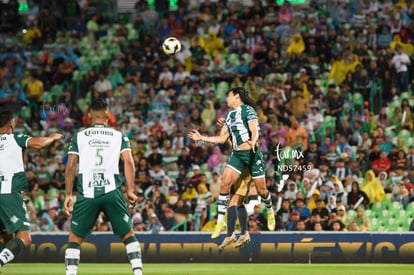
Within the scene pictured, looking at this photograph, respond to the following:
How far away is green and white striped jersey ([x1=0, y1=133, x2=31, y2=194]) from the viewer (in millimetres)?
12414

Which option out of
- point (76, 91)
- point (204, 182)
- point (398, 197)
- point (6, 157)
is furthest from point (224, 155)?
point (6, 157)

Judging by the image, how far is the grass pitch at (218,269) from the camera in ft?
50.2

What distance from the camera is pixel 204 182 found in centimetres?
2145

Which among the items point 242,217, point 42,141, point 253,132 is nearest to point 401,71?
point 242,217

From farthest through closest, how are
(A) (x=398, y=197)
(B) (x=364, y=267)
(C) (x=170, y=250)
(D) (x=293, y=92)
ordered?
(D) (x=293, y=92) < (A) (x=398, y=197) < (C) (x=170, y=250) < (B) (x=364, y=267)

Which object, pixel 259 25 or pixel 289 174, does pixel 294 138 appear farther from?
pixel 259 25

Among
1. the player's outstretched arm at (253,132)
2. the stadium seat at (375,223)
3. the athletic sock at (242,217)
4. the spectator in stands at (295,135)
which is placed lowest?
the stadium seat at (375,223)

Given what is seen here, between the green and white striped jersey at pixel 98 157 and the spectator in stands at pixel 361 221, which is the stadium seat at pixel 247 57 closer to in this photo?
the spectator in stands at pixel 361 221

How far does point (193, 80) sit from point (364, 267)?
10.6 m

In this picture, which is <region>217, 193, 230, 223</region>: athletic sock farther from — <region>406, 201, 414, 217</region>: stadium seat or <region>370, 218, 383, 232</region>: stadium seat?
<region>406, 201, 414, 217</region>: stadium seat

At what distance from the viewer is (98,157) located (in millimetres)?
11195

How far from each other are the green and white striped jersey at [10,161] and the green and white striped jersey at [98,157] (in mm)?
1406

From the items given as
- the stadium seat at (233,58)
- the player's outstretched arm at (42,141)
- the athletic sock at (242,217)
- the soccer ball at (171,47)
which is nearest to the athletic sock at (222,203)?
the athletic sock at (242,217)

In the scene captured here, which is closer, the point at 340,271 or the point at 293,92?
the point at 340,271
